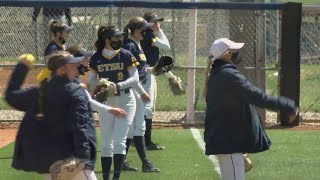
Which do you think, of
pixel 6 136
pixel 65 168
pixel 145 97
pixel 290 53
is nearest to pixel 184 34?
pixel 290 53

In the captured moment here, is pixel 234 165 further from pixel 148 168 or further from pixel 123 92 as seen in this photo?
pixel 148 168

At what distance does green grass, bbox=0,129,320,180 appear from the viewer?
979 centimetres

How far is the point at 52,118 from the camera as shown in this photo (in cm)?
638

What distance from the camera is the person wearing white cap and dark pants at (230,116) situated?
706cm

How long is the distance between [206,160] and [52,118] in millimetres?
4703

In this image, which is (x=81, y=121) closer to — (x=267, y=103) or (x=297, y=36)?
(x=267, y=103)

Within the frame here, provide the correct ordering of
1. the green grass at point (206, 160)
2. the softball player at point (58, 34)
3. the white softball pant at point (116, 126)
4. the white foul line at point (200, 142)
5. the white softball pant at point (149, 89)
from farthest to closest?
the white softball pant at point (149, 89) < the white foul line at point (200, 142) < the softball player at point (58, 34) < the green grass at point (206, 160) < the white softball pant at point (116, 126)

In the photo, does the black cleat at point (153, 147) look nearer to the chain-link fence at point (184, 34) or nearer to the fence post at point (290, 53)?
the chain-link fence at point (184, 34)

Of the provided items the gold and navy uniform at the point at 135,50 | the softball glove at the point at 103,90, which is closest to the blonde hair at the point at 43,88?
the softball glove at the point at 103,90

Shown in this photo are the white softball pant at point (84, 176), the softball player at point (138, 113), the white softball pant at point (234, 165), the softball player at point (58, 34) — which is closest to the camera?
the white softball pant at point (84, 176)

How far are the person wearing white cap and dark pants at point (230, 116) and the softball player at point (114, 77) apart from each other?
1.93m

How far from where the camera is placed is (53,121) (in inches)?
251

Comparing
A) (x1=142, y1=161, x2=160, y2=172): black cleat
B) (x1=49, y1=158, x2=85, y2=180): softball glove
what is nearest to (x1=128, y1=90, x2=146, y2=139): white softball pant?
(x1=142, y1=161, x2=160, y2=172): black cleat

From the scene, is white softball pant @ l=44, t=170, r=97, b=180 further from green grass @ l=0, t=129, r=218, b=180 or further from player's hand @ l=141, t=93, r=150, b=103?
green grass @ l=0, t=129, r=218, b=180
